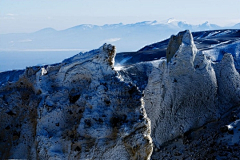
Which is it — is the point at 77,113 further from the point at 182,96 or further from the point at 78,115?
the point at 182,96

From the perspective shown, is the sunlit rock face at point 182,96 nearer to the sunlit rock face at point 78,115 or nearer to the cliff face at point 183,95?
the cliff face at point 183,95

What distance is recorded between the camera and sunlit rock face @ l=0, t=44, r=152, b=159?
4398 mm

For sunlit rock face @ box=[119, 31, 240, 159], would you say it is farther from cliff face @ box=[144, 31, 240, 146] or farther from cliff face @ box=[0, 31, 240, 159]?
cliff face @ box=[0, 31, 240, 159]

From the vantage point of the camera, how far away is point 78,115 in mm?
4688

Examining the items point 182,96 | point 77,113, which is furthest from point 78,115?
point 182,96

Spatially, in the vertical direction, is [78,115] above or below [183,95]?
above

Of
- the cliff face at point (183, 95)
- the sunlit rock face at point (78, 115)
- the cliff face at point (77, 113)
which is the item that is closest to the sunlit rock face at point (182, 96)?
the cliff face at point (183, 95)

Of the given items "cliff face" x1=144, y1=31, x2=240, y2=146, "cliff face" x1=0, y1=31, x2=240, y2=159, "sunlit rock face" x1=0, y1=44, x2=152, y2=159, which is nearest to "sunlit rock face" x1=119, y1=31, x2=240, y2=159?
"cliff face" x1=144, y1=31, x2=240, y2=146

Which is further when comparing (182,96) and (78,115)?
(182,96)

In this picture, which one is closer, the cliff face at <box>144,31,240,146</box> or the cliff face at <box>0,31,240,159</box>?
the cliff face at <box>0,31,240,159</box>

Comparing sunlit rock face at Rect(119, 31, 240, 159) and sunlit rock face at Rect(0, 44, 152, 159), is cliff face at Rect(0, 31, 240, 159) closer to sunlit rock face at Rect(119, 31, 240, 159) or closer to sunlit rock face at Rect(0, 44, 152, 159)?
sunlit rock face at Rect(0, 44, 152, 159)

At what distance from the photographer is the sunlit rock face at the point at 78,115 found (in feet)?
14.4

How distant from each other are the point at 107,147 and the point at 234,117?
4941 mm

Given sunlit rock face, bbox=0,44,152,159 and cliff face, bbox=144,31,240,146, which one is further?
cliff face, bbox=144,31,240,146
